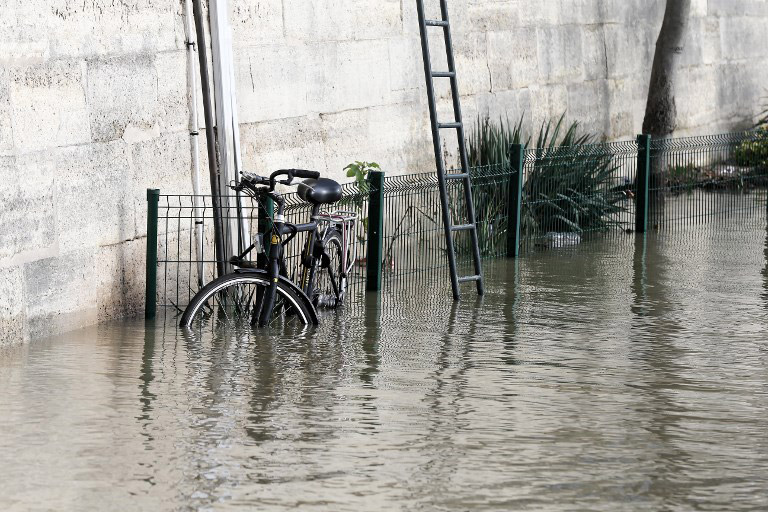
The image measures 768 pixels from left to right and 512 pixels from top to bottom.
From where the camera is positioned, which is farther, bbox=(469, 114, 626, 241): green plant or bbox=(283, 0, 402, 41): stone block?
bbox=(469, 114, 626, 241): green plant

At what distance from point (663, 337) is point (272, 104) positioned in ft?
14.4

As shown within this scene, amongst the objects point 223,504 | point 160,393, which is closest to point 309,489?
point 223,504

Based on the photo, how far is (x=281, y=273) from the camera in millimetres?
8859

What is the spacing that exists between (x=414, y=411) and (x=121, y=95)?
4.06 metres

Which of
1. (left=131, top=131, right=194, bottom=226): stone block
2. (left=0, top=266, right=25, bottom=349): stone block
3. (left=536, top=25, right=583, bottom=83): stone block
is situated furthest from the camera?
(left=536, top=25, right=583, bottom=83): stone block

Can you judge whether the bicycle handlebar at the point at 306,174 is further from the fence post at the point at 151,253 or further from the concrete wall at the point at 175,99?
the concrete wall at the point at 175,99

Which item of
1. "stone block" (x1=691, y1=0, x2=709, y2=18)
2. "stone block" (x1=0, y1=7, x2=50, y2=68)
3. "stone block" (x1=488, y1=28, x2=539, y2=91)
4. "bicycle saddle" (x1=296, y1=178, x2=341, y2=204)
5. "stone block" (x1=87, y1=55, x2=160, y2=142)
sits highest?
"stone block" (x1=691, y1=0, x2=709, y2=18)

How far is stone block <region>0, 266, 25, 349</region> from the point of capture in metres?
8.36

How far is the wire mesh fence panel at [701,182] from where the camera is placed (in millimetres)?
15031

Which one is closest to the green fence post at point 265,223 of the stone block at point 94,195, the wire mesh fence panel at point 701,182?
the stone block at point 94,195

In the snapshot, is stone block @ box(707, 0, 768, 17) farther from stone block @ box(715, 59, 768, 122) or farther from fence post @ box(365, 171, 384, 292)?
fence post @ box(365, 171, 384, 292)

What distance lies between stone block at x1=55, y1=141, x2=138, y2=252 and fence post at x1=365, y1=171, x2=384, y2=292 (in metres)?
1.96

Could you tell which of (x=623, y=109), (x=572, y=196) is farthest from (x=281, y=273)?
(x=623, y=109)

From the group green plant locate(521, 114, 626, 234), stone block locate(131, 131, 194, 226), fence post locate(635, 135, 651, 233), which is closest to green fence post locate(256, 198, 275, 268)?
stone block locate(131, 131, 194, 226)
